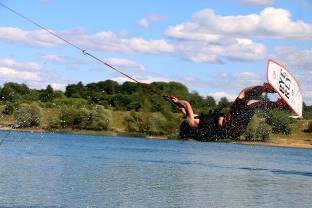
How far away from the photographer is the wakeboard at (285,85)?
15.6 m

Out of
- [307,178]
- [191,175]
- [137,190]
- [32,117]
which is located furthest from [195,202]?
[32,117]

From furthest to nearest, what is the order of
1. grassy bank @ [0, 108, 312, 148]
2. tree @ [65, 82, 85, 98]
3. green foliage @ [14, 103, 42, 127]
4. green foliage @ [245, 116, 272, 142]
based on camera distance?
tree @ [65, 82, 85, 98], grassy bank @ [0, 108, 312, 148], green foliage @ [14, 103, 42, 127], green foliage @ [245, 116, 272, 142]

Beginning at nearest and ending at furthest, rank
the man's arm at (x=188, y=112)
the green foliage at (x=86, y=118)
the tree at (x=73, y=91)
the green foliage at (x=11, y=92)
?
the man's arm at (x=188, y=112) → the green foliage at (x=11, y=92) → the green foliage at (x=86, y=118) → the tree at (x=73, y=91)

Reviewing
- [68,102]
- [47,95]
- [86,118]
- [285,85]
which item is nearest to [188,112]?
[285,85]

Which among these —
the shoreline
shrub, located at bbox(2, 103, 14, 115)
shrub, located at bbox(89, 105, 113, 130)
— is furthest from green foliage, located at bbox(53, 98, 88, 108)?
shrub, located at bbox(2, 103, 14, 115)

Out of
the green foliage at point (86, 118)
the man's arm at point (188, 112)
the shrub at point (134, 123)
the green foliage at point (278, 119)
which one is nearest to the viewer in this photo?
the man's arm at point (188, 112)

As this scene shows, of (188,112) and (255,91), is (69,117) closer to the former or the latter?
(188,112)

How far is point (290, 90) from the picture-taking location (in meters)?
16.2

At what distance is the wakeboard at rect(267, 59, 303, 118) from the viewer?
51.3 ft

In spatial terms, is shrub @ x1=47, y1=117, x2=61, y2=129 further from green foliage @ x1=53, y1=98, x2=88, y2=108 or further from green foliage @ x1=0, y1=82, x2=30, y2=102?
green foliage @ x1=0, y1=82, x2=30, y2=102

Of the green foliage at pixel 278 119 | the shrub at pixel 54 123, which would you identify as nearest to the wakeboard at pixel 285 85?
the green foliage at pixel 278 119

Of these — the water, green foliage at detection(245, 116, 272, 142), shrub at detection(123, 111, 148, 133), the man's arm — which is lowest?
the water

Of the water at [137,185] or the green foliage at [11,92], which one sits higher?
the green foliage at [11,92]

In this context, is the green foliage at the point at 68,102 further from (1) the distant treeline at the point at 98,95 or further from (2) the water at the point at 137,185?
(2) the water at the point at 137,185
